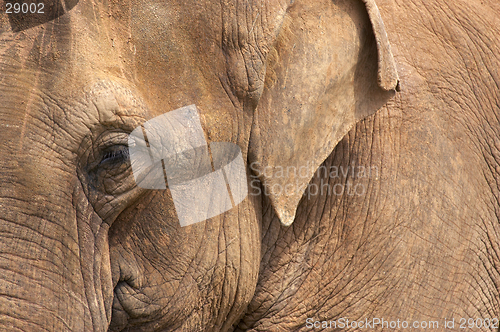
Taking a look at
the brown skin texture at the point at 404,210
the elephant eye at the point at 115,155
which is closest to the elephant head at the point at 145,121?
the elephant eye at the point at 115,155

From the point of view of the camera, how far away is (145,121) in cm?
197

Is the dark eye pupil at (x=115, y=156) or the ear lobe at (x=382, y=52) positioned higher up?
the ear lobe at (x=382, y=52)

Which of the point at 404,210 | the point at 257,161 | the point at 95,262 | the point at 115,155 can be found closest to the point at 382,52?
the point at 257,161

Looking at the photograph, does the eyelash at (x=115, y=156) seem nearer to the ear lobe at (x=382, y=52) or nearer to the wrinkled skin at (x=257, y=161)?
the wrinkled skin at (x=257, y=161)

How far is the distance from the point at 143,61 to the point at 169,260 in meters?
0.76

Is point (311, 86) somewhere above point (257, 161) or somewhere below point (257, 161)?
above

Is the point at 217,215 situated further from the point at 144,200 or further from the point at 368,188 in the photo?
the point at 368,188

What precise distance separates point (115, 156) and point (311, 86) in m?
0.83

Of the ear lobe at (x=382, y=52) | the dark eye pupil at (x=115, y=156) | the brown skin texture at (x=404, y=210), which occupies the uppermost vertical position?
the ear lobe at (x=382, y=52)

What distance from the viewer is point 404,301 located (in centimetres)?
Answer: 281

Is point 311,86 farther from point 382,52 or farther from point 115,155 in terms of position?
point 115,155

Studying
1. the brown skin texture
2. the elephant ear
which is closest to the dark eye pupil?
the elephant ear

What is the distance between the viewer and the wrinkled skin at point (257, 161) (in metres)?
1.83

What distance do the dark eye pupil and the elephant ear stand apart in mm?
549
